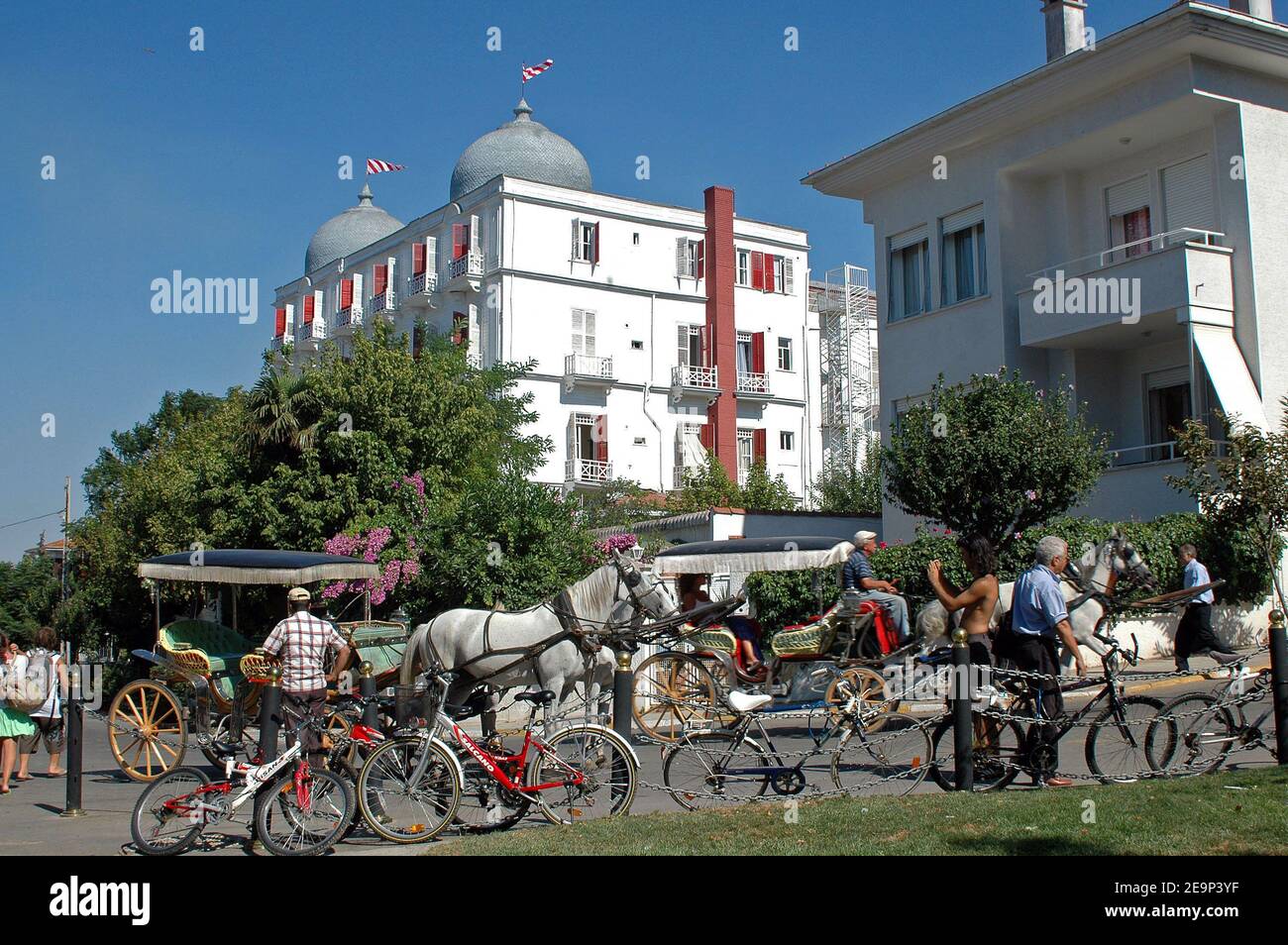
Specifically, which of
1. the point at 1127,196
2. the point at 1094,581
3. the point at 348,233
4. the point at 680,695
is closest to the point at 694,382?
the point at 348,233

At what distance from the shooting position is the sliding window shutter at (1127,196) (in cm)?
2558

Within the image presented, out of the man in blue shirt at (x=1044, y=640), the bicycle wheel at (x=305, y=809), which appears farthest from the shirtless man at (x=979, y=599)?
the bicycle wheel at (x=305, y=809)

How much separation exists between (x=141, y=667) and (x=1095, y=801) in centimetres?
3098

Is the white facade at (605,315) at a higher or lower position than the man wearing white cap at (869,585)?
higher

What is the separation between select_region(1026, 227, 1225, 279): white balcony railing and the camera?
76.8ft

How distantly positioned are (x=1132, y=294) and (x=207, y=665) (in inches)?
714

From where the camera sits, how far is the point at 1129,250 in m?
25.9

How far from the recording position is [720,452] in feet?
177

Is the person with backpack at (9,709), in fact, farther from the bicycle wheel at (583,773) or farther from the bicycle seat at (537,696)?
the bicycle wheel at (583,773)

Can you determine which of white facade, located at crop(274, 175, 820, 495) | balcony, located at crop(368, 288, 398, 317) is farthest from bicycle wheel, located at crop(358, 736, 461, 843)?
balcony, located at crop(368, 288, 398, 317)

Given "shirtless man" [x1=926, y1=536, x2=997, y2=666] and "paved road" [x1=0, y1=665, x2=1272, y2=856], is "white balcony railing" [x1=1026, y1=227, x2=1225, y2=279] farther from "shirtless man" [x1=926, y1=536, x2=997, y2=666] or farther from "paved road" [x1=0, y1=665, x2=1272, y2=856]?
"shirtless man" [x1=926, y1=536, x2=997, y2=666]

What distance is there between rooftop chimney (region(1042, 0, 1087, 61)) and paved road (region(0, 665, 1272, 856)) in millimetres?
17216

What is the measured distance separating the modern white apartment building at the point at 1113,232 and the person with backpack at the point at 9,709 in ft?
60.3

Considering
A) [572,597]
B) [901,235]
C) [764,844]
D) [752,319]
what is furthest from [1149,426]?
[752,319]
